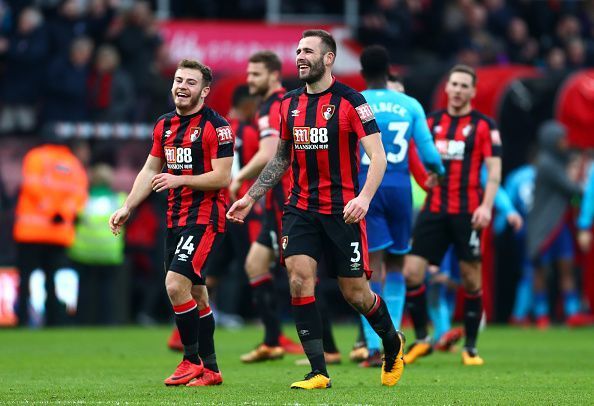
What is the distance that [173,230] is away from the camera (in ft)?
30.1

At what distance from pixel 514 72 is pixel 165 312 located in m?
5.90

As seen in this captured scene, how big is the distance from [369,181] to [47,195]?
929cm

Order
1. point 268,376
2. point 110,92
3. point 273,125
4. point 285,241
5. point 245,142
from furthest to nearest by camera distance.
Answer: point 110,92 → point 245,142 → point 273,125 → point 268,376 → point 285,241

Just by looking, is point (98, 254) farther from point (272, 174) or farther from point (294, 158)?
point (294, 158)

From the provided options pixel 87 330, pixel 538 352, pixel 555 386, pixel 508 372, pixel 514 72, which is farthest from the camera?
pixel 514 72

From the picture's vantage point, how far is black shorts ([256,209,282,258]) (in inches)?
451

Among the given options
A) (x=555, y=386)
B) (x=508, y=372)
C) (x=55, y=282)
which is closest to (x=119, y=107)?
(x=55, y=282)

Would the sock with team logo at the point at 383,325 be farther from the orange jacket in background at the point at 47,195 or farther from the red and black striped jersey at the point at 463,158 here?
the orange jacket in background at the point at 47,195

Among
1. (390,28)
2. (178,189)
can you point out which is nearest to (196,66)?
(178,189)

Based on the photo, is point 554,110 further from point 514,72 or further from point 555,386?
point 555,386

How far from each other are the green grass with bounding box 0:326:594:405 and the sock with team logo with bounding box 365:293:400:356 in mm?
285

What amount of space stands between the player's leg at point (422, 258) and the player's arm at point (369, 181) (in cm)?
298

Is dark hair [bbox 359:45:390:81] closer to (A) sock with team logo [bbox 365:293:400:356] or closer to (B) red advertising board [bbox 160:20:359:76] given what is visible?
(A) sock with team logo [bbox 365:293:400:356]

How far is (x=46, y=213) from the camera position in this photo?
17078mm
